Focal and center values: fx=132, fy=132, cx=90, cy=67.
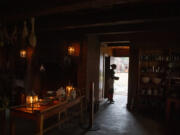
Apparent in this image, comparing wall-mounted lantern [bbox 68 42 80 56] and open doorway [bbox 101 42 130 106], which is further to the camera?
open doorway [bbox 101 42 130 106]

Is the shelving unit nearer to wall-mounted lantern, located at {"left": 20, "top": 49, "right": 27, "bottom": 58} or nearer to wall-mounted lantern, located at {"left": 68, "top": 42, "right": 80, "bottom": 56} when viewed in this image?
wall-mounted lantern, located at {"left": 68, "top": 42, "right": 80, "bottom": 56}

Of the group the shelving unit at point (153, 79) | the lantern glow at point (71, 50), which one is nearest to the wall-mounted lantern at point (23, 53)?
the lantern glow at point (71, 50)

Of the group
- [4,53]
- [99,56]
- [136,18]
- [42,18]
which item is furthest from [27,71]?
[136,18]

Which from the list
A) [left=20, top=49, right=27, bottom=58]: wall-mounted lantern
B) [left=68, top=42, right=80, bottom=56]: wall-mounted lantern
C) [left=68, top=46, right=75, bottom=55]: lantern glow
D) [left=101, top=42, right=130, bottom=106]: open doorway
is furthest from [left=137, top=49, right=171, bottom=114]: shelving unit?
[left=20, top=49, right=27, bottom=58]: wall-mounted lantern

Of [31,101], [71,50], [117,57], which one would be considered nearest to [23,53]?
[71,50]

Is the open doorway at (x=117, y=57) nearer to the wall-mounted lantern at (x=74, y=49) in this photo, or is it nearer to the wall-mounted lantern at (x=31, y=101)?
the wall-mounted lantern at (x=74, y=49)

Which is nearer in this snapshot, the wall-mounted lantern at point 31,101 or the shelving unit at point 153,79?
the wall-mounted lantern at point 31,101

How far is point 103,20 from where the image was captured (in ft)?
10.4

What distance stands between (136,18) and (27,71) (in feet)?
13.3

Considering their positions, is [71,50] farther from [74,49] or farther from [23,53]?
[23,53]

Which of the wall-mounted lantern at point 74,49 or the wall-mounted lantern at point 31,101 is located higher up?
the wall-mounted lantern at point 74,49

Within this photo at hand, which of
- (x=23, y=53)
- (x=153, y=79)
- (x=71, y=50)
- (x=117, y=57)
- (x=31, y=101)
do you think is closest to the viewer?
(x=31, y=101)

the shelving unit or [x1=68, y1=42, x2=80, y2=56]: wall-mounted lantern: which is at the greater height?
[x1=68, y1=42, x2=80, y2=56]: wall-mounted lantern

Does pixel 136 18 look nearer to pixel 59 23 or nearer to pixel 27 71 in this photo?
pixel 59 23
